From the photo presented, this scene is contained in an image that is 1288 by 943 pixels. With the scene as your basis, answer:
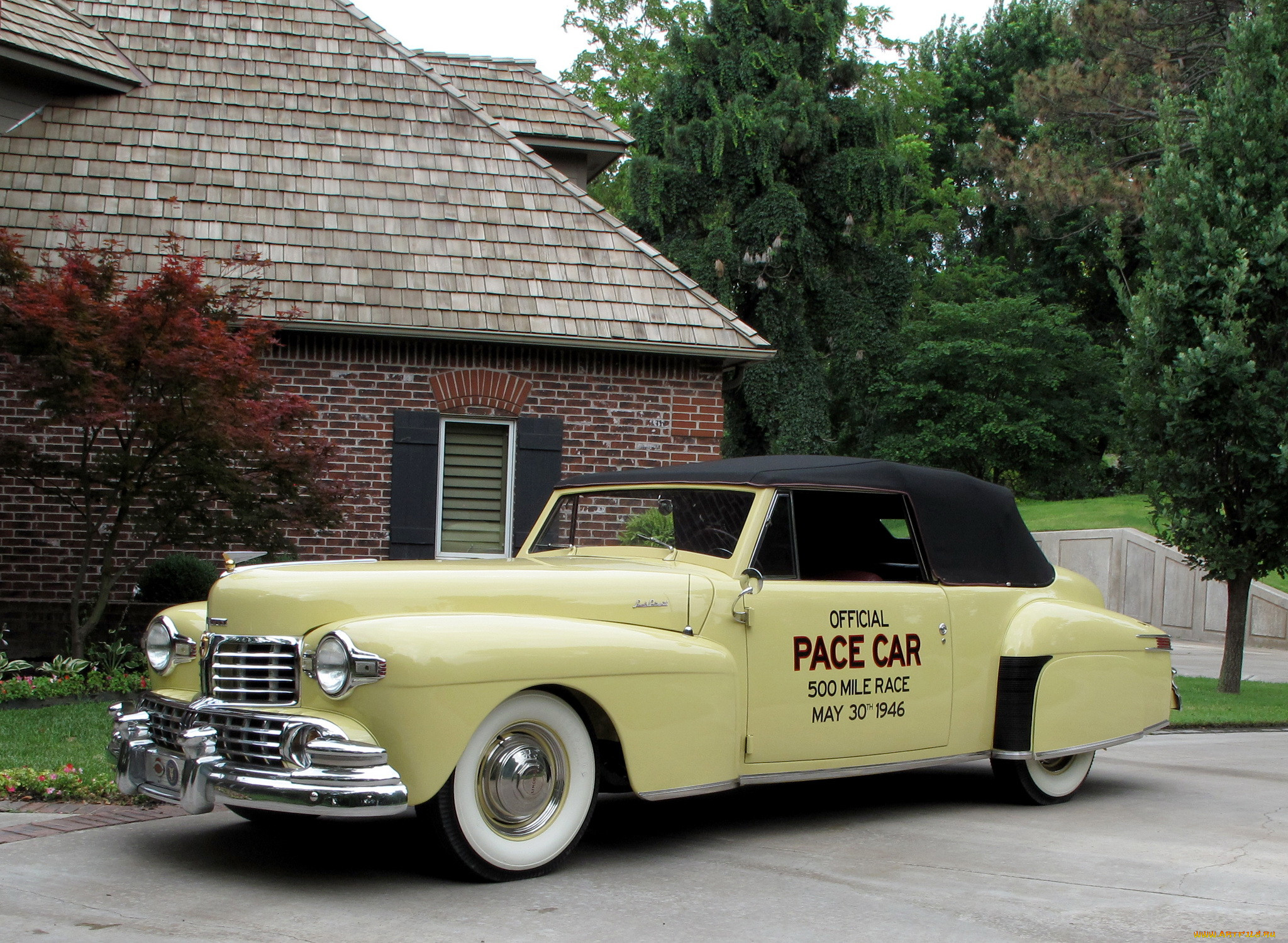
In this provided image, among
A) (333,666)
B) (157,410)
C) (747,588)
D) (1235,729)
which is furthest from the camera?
(1235,729)

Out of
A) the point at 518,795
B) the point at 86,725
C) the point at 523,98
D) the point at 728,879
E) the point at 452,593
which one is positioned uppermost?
the point at 523,98

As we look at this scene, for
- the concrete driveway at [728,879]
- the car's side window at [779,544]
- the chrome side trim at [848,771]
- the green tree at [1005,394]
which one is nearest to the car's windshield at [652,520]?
the car's side window at [779,544]

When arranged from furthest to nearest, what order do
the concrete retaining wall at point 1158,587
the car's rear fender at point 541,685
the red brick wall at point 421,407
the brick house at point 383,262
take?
the concrete retaining wall at point 1158,587
the brick house at point 383,262
the red brick wall at point 421,407
the car's rear fender at point 541,685

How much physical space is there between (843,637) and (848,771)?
608mm

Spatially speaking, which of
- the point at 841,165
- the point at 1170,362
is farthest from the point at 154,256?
the point at 841,165

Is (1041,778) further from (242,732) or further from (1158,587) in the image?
(1158,587)

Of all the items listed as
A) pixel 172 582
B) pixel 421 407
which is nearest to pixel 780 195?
pixel 421 407

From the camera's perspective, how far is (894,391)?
33156 millimetres

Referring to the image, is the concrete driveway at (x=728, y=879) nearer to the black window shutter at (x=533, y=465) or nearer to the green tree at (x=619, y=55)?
the black window shutter at (x=533, y=465)

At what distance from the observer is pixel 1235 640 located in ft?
42.6

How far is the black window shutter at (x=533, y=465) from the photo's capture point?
42.6 feet

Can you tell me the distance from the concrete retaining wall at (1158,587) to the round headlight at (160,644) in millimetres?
15795

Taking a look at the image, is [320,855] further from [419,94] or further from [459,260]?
[419,94]

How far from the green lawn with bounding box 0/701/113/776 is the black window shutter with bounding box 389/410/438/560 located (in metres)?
4.05
